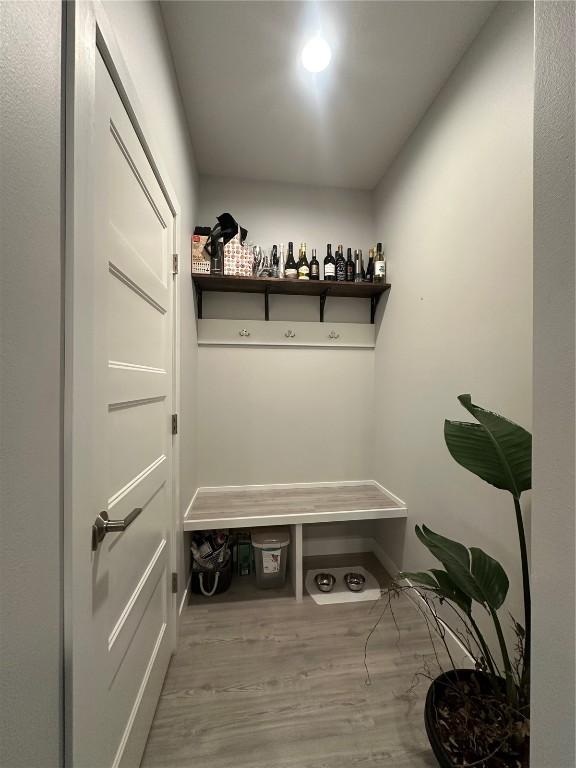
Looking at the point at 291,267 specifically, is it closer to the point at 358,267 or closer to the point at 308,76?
the point at 358,267

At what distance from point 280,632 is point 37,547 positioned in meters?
1.58

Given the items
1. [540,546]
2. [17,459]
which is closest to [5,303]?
[17,459]

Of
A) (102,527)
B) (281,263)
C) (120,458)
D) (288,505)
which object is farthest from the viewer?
(281,263)

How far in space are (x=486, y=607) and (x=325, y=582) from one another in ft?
4.10

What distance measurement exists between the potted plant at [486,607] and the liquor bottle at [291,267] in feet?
5.08

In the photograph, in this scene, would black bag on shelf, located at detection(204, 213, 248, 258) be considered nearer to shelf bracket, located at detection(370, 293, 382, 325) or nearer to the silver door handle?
shelf bracket, located at detection(370, 293, 382, 325)

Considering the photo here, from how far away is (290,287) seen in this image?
2168 millimetres

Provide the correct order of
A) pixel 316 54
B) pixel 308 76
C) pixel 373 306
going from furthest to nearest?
pixel 373 306 < pixel 308 76 < pixel 316 54

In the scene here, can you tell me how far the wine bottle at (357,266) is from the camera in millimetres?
2232

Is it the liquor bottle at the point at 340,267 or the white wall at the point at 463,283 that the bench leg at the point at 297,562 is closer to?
the white wall at the point at 463,283

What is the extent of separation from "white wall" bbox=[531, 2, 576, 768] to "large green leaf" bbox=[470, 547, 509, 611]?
42cm

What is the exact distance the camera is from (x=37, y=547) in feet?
1.60

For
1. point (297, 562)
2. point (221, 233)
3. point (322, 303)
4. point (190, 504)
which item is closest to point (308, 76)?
point (221, 233)

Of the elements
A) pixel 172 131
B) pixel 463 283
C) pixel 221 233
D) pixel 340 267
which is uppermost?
pixel 172 131
